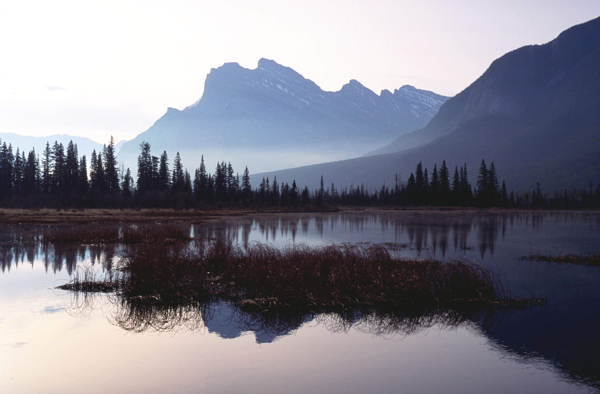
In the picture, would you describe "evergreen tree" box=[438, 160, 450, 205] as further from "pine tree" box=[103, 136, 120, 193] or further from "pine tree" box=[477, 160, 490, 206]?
"pine tree" box=[103, 136, 120, 193]

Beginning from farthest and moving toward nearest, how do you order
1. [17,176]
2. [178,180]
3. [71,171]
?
[178,180], [71,171], [17,176]

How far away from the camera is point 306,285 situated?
18406 millimetres

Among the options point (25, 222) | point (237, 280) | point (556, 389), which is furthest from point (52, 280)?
point (25, 222)

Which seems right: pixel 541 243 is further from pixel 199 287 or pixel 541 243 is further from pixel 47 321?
pixel 47 321

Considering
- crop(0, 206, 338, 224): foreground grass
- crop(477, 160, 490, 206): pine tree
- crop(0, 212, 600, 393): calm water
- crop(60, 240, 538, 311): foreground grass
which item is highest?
crop(477, 160, 490, 206): pine tree

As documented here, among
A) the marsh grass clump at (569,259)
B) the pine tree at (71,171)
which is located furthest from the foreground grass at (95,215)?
the marsh grass clump at (569,259)

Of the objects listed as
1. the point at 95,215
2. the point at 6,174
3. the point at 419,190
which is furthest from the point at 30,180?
the point at 419,190

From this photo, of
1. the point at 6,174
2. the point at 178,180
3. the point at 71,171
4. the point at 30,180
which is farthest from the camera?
the point at 178,180

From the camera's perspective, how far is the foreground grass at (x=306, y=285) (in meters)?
17.7

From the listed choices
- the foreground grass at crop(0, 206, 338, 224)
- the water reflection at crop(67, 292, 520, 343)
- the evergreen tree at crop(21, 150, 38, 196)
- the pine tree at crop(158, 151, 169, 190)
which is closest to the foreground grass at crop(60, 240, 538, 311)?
the water reflection at crop(67, 292, 520, 343)

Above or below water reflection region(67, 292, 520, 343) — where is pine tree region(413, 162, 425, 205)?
above

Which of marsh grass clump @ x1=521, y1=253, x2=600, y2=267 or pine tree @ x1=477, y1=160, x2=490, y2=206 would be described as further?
pine tree @ x1=477, y1=160, x2=490, y2=206

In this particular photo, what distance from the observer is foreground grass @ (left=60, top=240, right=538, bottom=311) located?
17656mm

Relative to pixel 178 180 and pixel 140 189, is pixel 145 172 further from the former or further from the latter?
pixel 178 180
